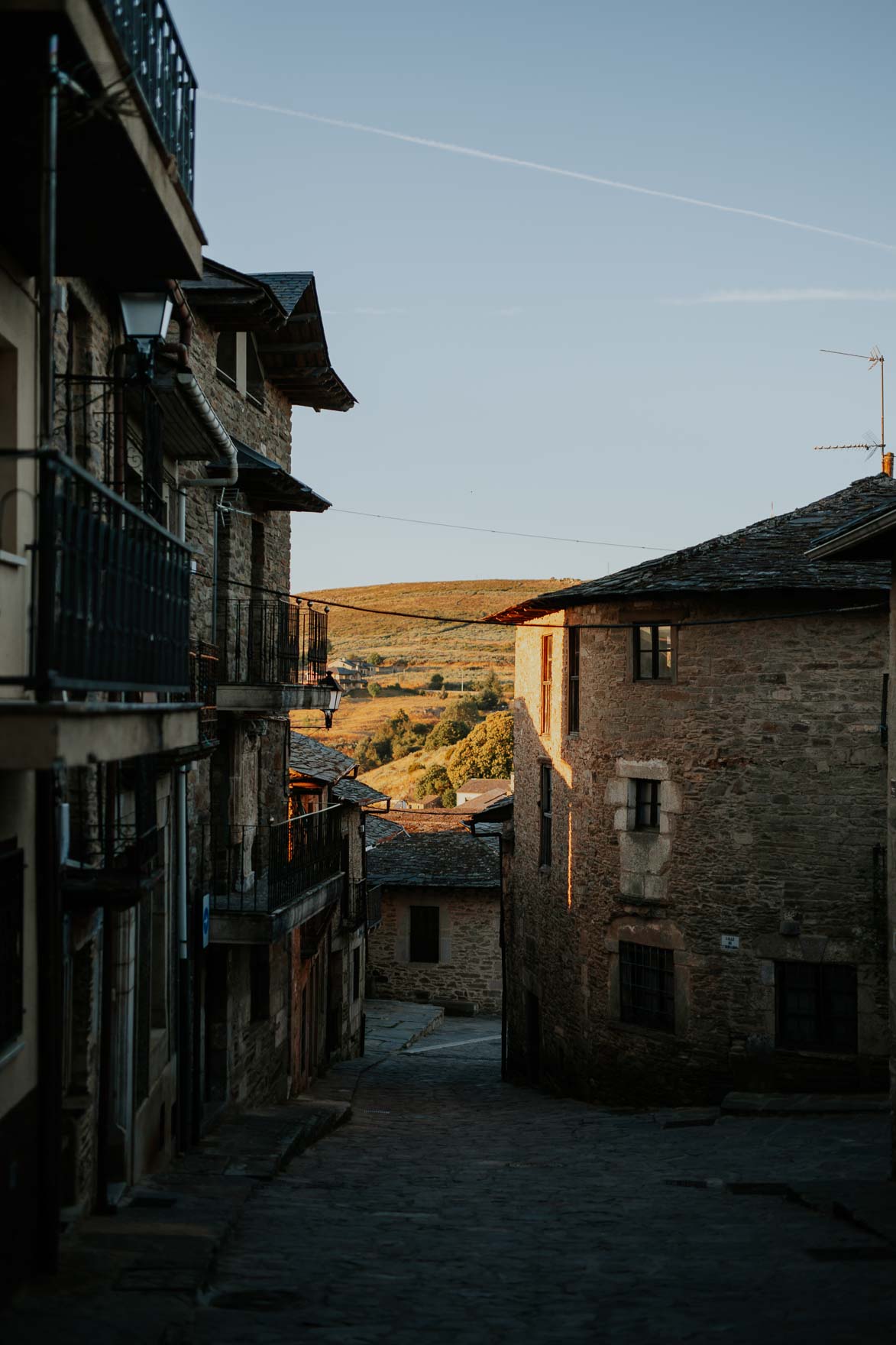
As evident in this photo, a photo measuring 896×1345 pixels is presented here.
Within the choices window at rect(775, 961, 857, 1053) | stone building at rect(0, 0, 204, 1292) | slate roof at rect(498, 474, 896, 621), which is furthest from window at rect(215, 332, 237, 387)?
window at rect(775, 961, 857, 1053)

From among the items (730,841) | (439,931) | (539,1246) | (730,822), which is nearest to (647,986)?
(730,841)

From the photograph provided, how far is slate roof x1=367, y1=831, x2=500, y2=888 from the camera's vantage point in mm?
33875

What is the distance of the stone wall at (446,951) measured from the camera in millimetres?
34156

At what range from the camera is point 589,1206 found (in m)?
10.5

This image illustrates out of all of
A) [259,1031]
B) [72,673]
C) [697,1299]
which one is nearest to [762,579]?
[259,1031]

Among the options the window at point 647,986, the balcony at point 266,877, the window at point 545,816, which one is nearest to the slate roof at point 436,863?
the window at point 545,816

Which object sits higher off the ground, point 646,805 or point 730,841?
point 646,805

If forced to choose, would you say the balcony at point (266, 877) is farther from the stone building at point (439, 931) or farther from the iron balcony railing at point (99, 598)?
the stone building at point (439, 931)

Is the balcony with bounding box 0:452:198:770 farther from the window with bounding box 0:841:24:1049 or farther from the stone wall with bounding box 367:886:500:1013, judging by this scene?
the stone wall with bounding box 367:886:500:1013

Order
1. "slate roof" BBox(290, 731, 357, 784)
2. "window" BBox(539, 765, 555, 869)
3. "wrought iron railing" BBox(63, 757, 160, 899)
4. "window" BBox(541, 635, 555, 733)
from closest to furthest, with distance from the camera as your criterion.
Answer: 1. "wrought iron railing" BBox(63, 757, 160, 899)
2. "window" BBox(541, 635, 555, 733)
3. "window" BBox(539, 765, 555, 869)
4. "slate roof" BBox(290, 731, 357, 784)

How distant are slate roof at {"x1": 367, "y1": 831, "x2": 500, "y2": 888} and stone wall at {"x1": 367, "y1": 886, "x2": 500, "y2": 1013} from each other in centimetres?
30

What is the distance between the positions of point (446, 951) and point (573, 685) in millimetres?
16077

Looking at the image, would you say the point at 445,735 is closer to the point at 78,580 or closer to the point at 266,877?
the point at 266,877

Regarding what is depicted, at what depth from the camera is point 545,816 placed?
22.1m
